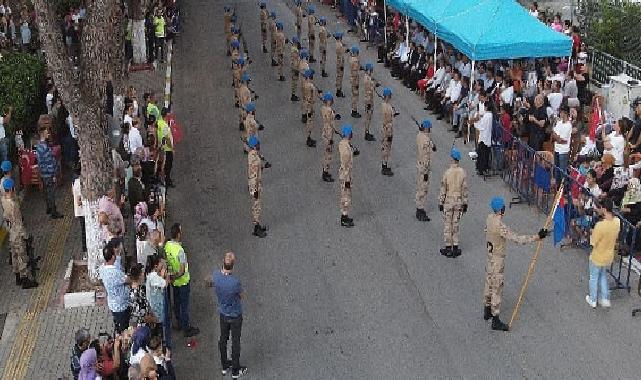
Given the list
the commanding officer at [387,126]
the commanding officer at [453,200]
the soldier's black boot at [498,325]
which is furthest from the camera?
the commanding officer at [387,126]

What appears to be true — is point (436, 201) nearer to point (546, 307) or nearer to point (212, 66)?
point (546, 307)

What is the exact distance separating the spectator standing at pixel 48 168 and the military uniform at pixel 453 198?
638 centimetres

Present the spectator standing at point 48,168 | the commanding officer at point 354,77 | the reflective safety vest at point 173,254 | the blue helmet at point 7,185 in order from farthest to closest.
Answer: the commanding officer at point 354,77 < the spectator standing at point 48,168 < the blue helmet at point 7,185 < the reflective safety vest at point 173,254

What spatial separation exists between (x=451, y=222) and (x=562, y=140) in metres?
3.21

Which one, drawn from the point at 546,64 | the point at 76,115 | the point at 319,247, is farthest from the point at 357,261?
the point at 546,64

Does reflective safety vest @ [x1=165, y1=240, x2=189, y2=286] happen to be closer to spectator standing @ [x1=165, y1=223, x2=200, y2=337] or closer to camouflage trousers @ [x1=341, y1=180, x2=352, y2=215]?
spectator standing @ [x1=165, y1=223, x2=200, y2=337]

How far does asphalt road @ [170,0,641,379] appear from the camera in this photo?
9.71 m

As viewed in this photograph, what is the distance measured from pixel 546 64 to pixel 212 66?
997cm

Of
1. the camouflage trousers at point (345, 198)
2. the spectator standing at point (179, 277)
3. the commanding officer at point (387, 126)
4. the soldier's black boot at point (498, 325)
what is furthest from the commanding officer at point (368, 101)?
the spectator standing at point (179, 277)

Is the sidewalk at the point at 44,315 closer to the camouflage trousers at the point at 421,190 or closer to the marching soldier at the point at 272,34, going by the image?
the camouflage trousers at the point at 421,190

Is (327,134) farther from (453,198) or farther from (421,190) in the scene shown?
(453,198)

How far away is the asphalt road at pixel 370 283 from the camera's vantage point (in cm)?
971

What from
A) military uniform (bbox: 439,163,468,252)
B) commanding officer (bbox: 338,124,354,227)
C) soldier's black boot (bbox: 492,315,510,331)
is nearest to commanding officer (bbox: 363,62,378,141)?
commanding officer (bbox: 338,124,354,227)

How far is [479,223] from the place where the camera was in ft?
43.0
